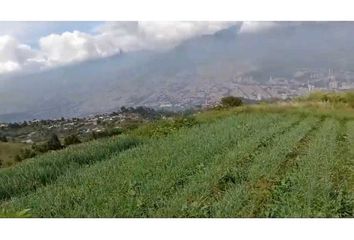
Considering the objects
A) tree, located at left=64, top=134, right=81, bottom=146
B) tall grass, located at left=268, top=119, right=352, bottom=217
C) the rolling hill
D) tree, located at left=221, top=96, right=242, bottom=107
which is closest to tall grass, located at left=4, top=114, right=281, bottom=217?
tree, located at left=221, top=96, right=242, bottom=107

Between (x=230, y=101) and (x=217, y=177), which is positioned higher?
(x=230, y=101)

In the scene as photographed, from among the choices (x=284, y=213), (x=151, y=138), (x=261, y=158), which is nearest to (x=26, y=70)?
(x=151, y=138)

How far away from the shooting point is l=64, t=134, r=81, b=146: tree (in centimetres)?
690

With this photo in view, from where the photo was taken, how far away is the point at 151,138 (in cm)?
711

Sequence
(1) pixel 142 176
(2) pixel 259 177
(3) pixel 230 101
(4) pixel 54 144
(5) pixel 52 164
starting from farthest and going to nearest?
(3) pixel 230 101, (4) pixel 54 144, (5) pixel 52 164, (1) pixel 142 176, (2) pixel 259 177

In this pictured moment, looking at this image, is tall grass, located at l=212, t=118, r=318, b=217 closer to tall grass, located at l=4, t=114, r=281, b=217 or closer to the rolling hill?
tall grass, located at l=4, t=114, r=281, b=217

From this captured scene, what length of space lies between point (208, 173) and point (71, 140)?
1437 millimetres

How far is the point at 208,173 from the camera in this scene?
6504 millimetres

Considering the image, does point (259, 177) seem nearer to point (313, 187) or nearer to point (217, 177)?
point (217, 177)

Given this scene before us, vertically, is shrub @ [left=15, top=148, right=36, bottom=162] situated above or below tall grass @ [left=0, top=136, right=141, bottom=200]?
above

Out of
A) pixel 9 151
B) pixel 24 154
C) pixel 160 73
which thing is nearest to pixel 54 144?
pixel 24 154

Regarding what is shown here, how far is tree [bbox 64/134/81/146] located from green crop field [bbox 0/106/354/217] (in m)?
0.11
